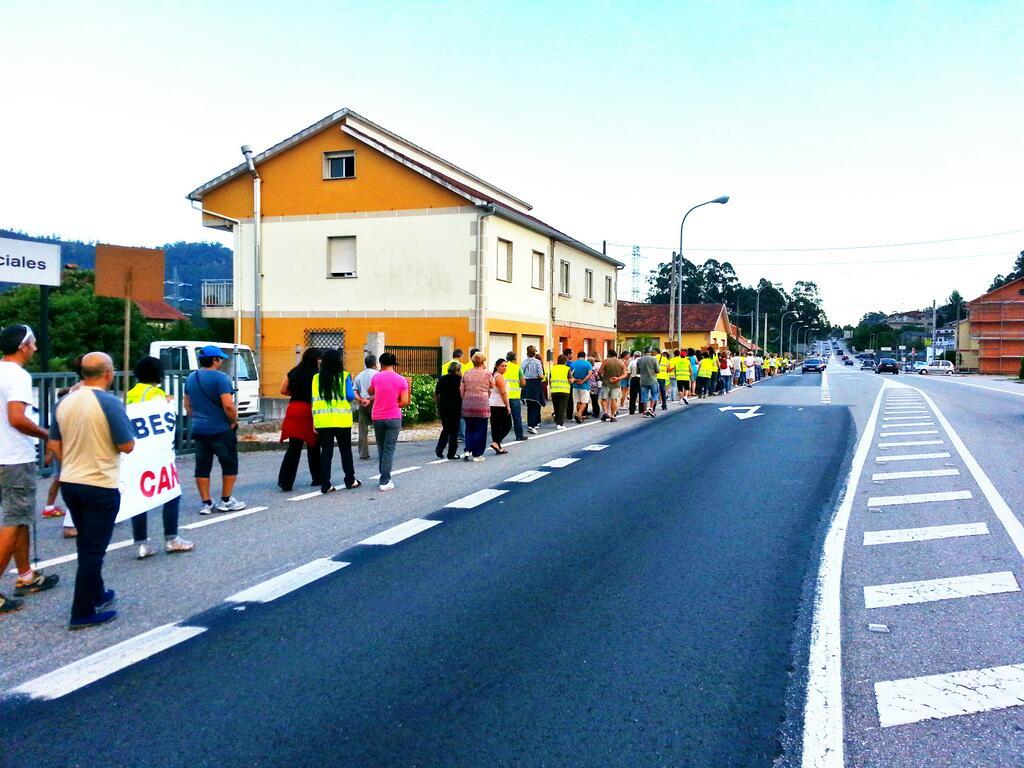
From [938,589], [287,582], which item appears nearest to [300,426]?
[287,582]

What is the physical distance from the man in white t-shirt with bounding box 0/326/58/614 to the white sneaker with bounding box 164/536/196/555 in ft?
4.44

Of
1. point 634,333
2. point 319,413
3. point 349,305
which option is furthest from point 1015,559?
point 634,333

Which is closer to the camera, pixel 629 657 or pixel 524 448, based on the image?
pixel 629 657

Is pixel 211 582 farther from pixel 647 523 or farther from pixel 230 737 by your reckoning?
pixel 647 523

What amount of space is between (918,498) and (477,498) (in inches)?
192

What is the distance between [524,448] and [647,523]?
654 cm

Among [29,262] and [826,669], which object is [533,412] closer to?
[29,262]

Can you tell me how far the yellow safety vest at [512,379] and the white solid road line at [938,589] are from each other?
372 inches

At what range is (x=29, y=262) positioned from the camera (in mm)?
10688

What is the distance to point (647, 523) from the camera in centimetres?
782

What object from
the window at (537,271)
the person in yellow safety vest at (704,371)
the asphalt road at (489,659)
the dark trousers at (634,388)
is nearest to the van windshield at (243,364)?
the dark trousers at (634,388)

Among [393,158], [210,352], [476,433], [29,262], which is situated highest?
[393,158]

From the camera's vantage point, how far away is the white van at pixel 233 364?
1792 cm

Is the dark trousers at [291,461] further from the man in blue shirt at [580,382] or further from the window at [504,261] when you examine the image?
the window at [504,261]
